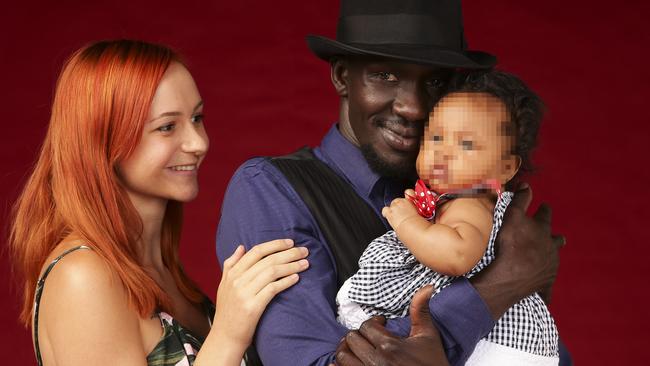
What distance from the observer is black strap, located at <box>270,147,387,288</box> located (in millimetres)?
2369

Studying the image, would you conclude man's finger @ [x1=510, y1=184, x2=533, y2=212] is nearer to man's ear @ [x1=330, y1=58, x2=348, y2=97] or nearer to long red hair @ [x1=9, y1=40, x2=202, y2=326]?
man's ear @ [x1=330, y1=58, x2=348, y2=97]

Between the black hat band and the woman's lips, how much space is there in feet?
0.67

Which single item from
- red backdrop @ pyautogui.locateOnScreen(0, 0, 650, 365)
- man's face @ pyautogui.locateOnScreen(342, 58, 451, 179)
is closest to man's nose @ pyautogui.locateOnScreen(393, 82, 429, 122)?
man's face @ pyautogui.locateOnScreen(342, 58, 451, 179)

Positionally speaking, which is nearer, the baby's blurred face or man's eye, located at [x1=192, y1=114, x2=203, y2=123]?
the baby's blurred face

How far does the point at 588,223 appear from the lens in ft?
14.1

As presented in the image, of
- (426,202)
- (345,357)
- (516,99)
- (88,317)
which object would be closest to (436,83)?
(516,99)

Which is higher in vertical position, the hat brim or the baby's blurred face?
the hat brim

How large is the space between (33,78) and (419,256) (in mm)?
2481

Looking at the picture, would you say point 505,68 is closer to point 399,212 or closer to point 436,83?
point 436,83

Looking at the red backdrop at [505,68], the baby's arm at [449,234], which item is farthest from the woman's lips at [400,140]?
the red backdrop at [505,68]

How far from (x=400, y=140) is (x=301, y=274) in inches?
15.6

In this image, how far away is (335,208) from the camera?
2.43 m

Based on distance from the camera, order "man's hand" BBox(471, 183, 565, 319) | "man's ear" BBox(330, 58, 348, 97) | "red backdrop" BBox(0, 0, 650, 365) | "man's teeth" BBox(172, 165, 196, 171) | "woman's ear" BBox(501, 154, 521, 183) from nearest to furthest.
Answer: "man's hand" BBox(471, 183, 565, 319), "woman's ear" BBox(501, 154, 521, 183), "man's ear" BBox(330, 58, 348, 97), "man's teeth" BBox(172, 165, 196, 171), "red backdrop" BBox(0, 0, 650, 365)

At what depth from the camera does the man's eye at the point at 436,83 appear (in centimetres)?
246
